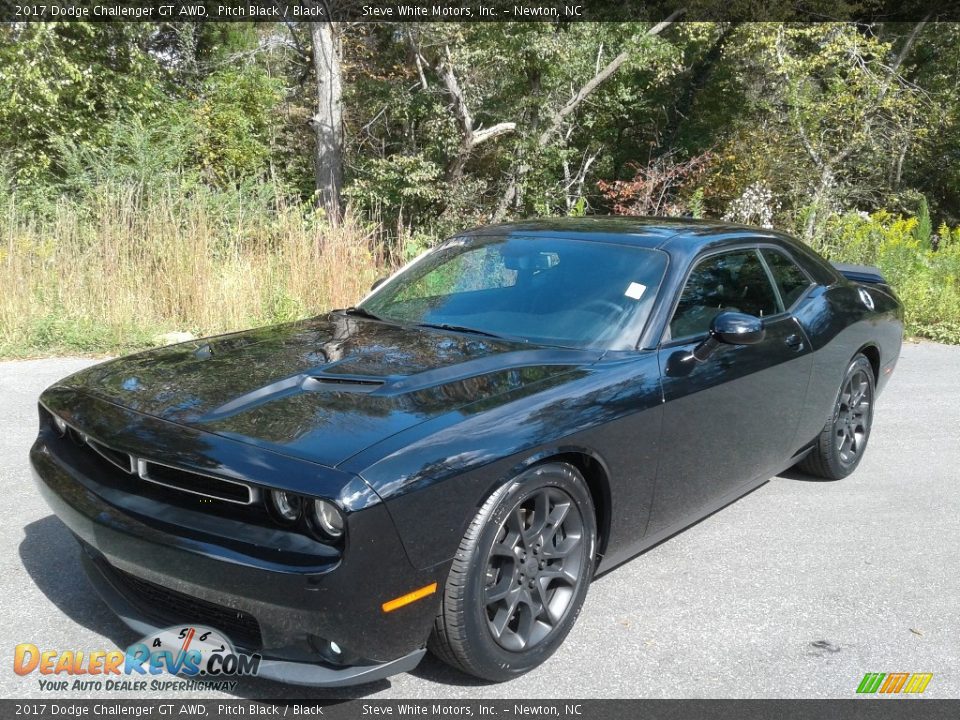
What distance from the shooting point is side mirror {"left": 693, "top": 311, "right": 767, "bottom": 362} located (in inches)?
133

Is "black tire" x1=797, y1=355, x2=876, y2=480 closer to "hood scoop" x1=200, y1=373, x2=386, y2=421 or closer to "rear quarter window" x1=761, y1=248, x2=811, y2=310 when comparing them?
"rear quarter window" x1=761, y1=248, x2=811, y2=310

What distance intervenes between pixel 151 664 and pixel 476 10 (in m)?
15.4

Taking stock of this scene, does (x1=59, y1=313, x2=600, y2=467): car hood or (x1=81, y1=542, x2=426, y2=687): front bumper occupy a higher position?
Result: (x1=59, y1=313, x2=600, y2=467): car hood

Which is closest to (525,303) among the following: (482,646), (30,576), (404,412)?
(404,412)

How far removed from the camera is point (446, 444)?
8.09 feet

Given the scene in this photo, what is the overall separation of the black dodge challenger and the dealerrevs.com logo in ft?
0.18

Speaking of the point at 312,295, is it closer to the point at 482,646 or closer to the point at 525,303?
the point at 525,303

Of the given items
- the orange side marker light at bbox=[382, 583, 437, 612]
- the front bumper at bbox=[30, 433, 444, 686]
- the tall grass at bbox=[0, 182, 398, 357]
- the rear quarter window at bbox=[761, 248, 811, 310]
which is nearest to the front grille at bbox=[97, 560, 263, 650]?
the front bumper at bbox=[30, 433, 444, 686]

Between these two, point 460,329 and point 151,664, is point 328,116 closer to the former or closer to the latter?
point 460,329

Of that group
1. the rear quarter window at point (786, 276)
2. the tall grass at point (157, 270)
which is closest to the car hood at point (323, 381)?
the rear quarter window at point (786, 276)

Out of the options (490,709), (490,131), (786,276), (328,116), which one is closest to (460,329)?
(490,709)

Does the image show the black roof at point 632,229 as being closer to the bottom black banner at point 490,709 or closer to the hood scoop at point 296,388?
the hood scoop at point 296,388

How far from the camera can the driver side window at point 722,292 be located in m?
3.59

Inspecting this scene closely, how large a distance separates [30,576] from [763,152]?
63.3 ft
